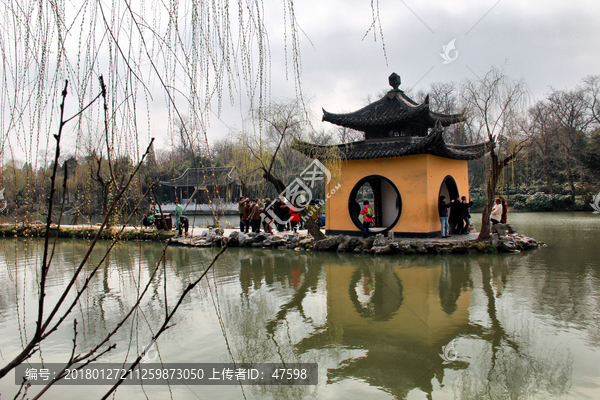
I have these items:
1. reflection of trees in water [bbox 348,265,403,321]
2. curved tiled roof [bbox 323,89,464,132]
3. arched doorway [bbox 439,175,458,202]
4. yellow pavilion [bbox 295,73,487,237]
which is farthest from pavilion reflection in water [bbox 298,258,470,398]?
curved tiled roof [bbox 323,89,464,132]

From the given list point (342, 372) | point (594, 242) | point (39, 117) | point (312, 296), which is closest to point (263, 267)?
point (312, 296)

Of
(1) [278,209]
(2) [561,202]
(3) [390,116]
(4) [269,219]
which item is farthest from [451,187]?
(2) [561,202]

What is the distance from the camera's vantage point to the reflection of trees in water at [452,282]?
4.88 meters

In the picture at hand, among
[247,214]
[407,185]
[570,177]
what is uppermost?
[570,177]

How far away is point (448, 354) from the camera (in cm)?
339

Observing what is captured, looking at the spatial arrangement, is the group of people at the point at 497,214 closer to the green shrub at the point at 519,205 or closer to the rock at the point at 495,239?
the rock at the point at 495,239

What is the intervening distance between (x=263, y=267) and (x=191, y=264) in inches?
64.0

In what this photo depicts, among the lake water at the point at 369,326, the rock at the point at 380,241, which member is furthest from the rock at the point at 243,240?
the rock at the point at 380,241

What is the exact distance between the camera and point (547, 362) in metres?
3.17

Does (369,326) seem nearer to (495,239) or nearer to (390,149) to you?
(495,239)

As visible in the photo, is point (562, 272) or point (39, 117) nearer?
point (39, 117)

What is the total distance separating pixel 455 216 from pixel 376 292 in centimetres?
568

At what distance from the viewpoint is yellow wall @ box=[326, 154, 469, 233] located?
9.83 meters

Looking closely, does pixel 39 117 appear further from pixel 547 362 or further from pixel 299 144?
pixel 299 144
